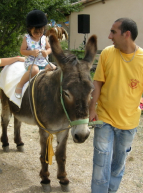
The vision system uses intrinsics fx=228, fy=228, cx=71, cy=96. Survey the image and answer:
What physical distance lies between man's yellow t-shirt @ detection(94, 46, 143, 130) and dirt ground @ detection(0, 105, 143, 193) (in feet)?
4.14

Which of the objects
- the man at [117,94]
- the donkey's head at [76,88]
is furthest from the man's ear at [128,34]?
the donkey's head at [76,88]

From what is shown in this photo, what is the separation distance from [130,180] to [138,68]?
6.05 feet

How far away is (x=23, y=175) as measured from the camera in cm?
355

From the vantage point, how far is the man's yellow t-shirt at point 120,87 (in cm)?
236

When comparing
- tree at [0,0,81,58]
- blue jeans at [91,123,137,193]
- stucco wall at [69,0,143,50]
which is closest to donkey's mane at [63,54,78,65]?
blue jeans at [91,123,137,193]

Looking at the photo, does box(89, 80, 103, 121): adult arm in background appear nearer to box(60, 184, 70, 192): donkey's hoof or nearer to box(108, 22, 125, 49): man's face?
box(108, 22, 125, 49): man's face

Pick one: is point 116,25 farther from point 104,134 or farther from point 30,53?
point 30,53

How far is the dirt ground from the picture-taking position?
10.5 ft

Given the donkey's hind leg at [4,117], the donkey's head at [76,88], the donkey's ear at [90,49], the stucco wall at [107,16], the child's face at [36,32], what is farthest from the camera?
the stucco wall at [107,16]

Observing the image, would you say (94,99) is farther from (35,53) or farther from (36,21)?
(36,21)

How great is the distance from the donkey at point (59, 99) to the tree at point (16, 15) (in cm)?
749

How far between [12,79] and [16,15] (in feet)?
24.7

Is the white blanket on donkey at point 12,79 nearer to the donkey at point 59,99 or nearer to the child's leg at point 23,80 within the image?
the child's leg at point 23,80

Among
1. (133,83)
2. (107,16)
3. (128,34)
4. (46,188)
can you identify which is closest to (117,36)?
(128,34)
